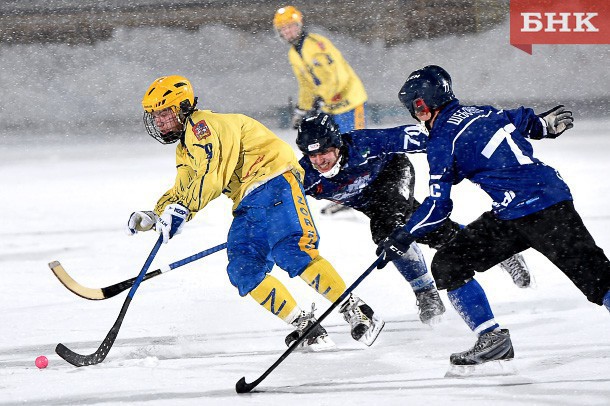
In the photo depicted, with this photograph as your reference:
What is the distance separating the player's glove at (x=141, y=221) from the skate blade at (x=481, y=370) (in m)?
1.16

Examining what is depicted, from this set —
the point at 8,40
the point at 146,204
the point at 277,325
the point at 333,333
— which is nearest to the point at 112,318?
the point at 277,325

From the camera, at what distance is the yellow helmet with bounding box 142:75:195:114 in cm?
375

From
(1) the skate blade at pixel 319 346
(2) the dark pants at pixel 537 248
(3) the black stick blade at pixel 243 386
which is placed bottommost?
(1) the skate blade at pixel 319 346

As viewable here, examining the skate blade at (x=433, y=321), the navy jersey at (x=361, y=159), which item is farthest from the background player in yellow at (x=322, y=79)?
the skate blade at (x=433, y=321)

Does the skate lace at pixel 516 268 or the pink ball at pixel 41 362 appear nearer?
the pink ball at pixel 41 362

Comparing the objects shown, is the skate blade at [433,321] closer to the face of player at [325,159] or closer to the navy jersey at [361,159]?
the navy jersey at [361,159]

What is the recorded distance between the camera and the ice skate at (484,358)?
3246mm

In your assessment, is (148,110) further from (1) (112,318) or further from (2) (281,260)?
(1) (112,318)

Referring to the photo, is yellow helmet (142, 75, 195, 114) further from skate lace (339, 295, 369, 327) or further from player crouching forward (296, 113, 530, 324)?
skate lace (339, 295, 369, 327)

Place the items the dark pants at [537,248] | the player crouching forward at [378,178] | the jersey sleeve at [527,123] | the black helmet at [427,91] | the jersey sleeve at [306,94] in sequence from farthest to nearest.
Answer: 1. the jersey sleeve at [306,94]
2. the player crouching forward at [378,178]
3. the jersey sleeve at [527,123]
4. the black helmet at [427,91]
5. the dark pants at [537,248]

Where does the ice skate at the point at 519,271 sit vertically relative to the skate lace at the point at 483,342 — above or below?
below

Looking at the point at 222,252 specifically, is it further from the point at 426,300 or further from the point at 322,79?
the point at 322,79

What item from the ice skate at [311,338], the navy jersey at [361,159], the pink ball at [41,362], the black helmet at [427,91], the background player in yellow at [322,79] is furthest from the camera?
the background player in yellow at [322,79]

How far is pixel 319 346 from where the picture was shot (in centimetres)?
368
